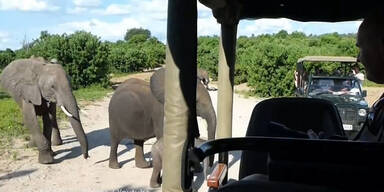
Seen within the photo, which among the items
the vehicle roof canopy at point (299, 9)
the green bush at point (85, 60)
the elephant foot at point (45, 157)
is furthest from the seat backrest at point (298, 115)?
the green bush at point (85, 60)

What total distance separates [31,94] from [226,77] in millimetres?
5092

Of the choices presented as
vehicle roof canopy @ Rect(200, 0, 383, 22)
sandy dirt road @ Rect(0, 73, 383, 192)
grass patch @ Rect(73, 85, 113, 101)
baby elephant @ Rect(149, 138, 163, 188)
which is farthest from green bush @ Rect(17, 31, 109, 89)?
vehicle roof canopy @ Rect(200, 0, 383, 22)

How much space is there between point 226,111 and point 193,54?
2785mm

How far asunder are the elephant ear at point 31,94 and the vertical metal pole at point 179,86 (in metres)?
6.89

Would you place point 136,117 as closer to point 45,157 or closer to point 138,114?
point 138,114

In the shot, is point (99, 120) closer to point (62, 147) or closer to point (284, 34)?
point (62, 147)

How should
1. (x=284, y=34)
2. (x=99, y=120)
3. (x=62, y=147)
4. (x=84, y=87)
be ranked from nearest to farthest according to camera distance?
(x=62, y=147) < (x=99, y=120) < (x=84, y=87) < (x=284, y=34)

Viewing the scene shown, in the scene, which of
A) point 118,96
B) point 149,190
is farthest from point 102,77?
point 149,190

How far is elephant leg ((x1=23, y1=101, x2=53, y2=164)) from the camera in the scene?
838 cm

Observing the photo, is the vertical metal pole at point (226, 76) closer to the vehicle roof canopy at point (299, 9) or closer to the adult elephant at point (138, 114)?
the vehicle roof canopy at point (299, 9)

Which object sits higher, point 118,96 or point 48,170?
point 118,96

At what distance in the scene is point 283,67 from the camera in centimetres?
2055

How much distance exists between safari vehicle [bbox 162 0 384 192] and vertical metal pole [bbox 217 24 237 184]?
0.54 ft

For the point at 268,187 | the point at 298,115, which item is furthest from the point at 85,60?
the point at 268,187
